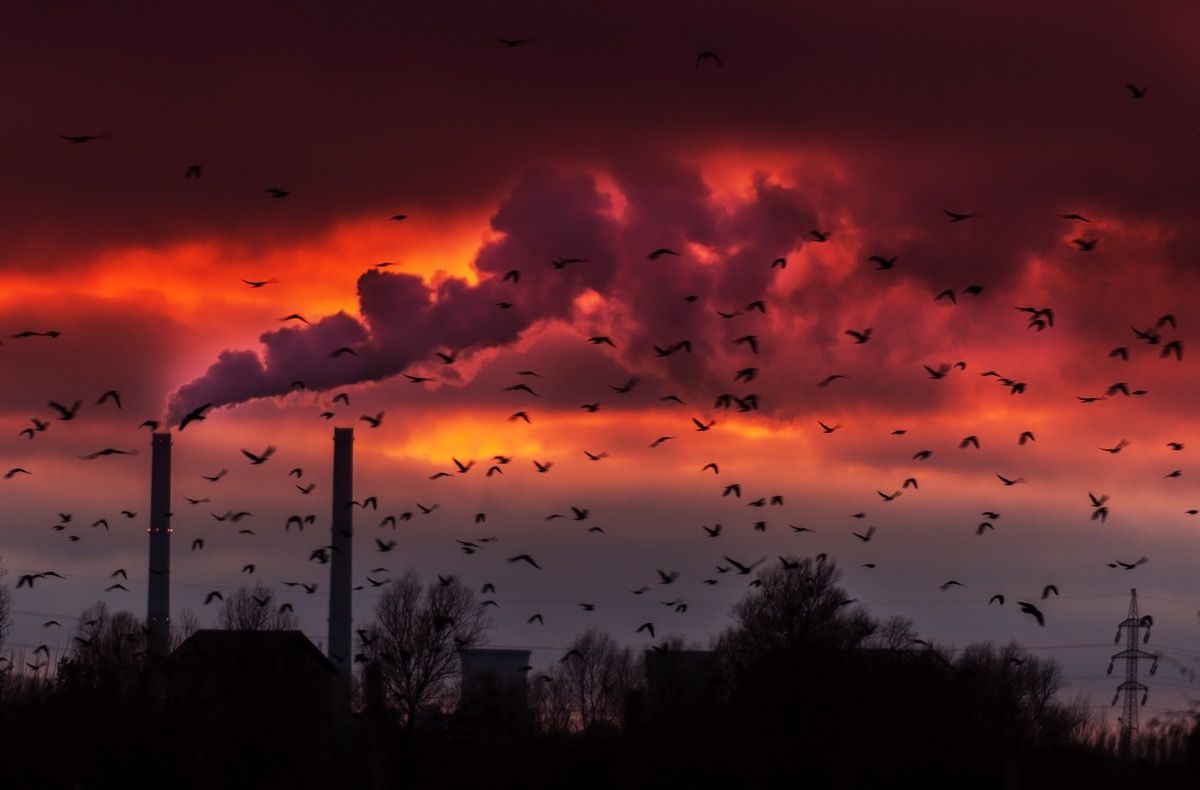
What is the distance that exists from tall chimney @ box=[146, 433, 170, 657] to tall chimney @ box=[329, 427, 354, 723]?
7952 millimetres

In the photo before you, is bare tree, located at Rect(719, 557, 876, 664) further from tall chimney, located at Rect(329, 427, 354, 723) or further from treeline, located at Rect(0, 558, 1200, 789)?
tall chimney, located at Rect(329, 427, 354, 723)

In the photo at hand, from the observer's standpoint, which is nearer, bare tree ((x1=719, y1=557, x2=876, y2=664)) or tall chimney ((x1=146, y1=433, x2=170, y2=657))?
bare tree ((x1=719, y1=557, x2=876, y2=664))

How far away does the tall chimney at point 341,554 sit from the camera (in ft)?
252

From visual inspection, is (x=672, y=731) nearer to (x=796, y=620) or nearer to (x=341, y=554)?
(x=796, y=620)

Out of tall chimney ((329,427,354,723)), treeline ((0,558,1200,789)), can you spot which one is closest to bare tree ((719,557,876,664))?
treeline ((0,558,1200,789))

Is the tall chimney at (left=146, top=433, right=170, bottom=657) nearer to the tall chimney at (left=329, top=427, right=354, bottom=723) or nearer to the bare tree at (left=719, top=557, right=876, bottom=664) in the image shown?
the tall chimney at (left=329, top=427, right=354, bottom=723)

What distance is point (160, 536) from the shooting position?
8044 cm

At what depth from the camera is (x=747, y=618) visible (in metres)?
57.5

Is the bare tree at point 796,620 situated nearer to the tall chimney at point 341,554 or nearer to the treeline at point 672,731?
the treeline at point 672,731

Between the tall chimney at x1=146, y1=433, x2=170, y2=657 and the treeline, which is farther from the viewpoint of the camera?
the tall chimney at x1=146, y1=433, x2=170, y2=657

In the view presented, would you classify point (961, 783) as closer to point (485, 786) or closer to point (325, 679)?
point (485, 786)

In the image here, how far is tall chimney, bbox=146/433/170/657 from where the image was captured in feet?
261

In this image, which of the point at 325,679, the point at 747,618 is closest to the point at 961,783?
the point at 747,618

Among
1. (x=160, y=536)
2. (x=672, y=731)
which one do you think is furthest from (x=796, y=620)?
(x=160, y=536)
